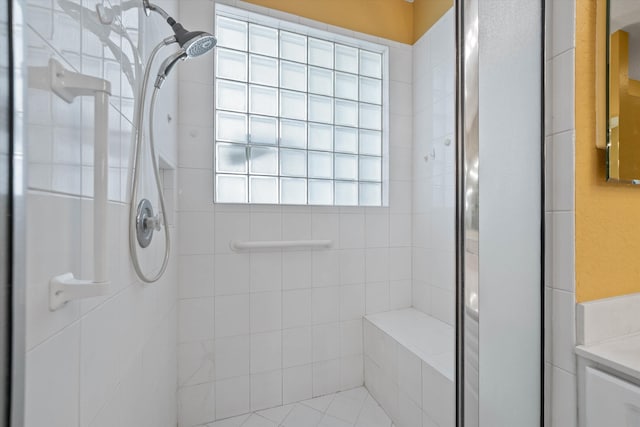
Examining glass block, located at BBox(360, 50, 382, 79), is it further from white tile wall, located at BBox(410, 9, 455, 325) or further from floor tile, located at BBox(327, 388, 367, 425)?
floor tile, located at BBox(327, 388, 367, 425)

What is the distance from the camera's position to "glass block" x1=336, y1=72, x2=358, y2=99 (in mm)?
1987

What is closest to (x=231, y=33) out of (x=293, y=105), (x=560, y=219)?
(x=293, y=105)

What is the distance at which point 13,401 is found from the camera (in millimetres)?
310

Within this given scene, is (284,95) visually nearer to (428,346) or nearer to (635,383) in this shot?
(428,346)

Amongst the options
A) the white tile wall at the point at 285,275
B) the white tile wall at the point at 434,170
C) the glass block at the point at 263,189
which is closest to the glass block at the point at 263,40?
the white tile wall at the point at 285,275

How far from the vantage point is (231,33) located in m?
1.73

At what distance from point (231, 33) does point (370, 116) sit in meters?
1.04

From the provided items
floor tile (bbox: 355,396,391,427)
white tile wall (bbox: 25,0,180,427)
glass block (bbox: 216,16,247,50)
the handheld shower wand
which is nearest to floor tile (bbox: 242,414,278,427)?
floor tile (bbox: 355,396,391,427)

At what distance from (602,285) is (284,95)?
5.75ft

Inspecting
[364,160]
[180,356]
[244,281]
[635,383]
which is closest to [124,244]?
[244,281]

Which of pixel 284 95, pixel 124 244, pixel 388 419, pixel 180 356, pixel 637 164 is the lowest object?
pixel 388 419

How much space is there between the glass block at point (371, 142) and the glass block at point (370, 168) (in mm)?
44

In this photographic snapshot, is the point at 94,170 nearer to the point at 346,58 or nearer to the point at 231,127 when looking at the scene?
the point at 231,127

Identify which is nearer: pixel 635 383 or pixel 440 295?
pixel 635 383
